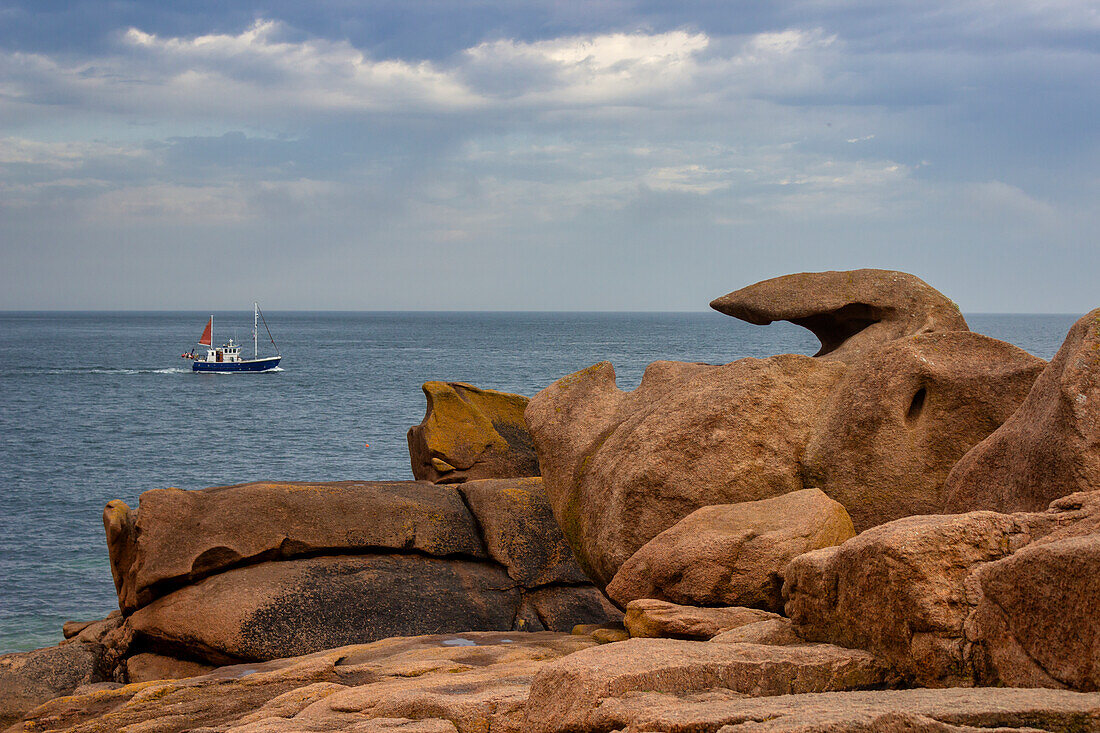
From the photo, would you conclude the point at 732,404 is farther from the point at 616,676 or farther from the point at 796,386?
the point at 616,676

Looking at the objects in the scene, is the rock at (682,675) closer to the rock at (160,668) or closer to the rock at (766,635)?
the rock at (766,635)

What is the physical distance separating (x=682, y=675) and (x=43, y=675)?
42.3 ft

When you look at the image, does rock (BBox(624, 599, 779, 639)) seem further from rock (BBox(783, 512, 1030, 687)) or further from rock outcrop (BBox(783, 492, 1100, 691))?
rock (BBox(783, 512, 1030, 687))

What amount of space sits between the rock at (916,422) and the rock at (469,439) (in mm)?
9530

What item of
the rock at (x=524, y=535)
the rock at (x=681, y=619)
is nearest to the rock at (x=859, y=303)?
the rock at (x=524, y=535)

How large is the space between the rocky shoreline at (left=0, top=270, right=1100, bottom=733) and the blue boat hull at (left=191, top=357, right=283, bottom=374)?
10573 centimetres

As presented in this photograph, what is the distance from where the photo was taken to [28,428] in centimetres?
6938

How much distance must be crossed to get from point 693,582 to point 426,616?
21.1 ft

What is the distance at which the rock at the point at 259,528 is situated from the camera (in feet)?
52.1

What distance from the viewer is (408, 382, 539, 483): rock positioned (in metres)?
21.7

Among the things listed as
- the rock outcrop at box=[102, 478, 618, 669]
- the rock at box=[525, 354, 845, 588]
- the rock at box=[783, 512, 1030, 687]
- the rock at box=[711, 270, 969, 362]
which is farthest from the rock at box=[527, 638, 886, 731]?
the rock at box=[711, 270, 969, 362]

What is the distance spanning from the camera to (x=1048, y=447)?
9.62 meters

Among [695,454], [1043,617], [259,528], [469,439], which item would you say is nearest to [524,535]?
[469,439]

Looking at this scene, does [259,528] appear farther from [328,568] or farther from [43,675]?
[43,675]
